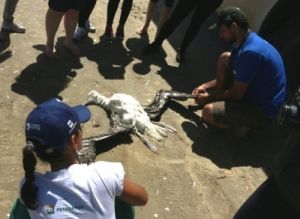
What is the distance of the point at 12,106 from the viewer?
4.98 meters

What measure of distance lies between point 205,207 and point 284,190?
1859 millimetres

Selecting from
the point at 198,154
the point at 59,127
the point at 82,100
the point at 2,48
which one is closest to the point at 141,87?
the point at 82,100

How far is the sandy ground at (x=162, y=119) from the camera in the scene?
440 centimetres

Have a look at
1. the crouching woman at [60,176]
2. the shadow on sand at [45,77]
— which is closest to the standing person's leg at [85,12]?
the shadow on sand at [45,77]

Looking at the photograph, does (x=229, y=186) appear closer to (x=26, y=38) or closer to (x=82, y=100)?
(x=82, y=100)

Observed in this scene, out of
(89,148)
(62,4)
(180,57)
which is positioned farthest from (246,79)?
(62,4)

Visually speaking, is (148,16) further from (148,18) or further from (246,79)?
(246,79)

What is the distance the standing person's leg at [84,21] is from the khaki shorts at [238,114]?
1890 mm

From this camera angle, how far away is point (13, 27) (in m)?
6.04

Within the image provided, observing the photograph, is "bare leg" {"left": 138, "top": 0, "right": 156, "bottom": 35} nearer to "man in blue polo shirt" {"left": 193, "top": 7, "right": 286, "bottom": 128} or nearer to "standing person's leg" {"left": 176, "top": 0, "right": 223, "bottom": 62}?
"standing person's leg" {"left": 176, "top": 0, "right": 223, "bottom": 62}

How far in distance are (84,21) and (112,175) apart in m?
3.88

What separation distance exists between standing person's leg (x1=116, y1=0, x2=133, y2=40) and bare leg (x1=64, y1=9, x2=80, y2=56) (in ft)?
2.22

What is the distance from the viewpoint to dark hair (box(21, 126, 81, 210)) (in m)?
2.47

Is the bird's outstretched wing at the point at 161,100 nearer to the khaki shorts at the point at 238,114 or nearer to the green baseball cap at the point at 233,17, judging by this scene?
the khaki shorts at the point at 238,114
